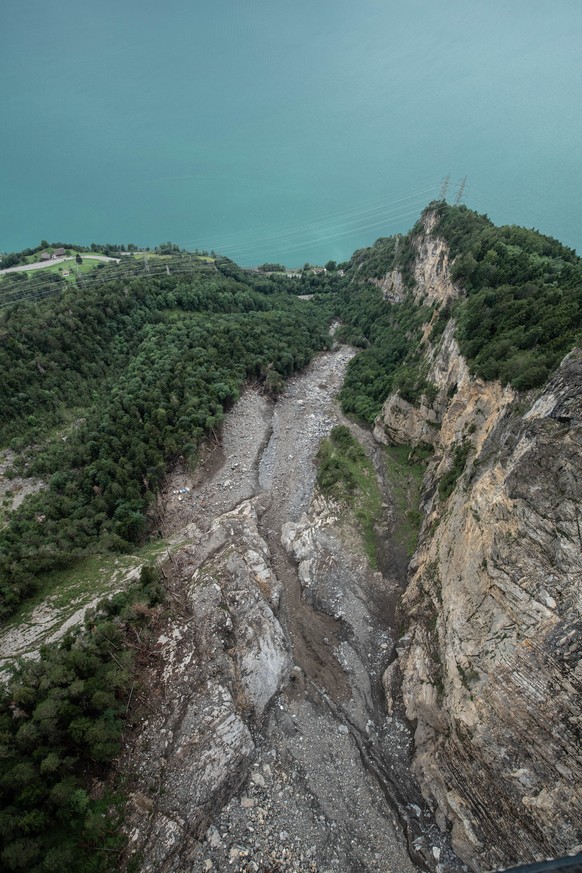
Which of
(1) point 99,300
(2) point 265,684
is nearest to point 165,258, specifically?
(1) point 99,300

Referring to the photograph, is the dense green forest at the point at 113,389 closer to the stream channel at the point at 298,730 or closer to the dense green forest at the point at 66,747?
the stream channel at the point at 298,730

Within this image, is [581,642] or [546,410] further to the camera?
[546,410]

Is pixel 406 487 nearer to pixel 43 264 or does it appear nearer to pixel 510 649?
pixel 510 649

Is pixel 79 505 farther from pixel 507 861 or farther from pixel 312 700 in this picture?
pixel 507 861

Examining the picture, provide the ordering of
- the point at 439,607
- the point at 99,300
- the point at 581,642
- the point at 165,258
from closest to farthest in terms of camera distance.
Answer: the point at 581,642 < the point at 439,607 < the point at 99,300 < the point at 165,258

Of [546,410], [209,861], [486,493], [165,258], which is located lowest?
[209,861]

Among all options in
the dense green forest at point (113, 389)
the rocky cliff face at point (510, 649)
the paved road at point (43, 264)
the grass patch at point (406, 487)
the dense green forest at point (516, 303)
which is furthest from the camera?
the paved road at point (43, 264)

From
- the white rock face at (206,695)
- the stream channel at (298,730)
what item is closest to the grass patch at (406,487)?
the stream channel at (298,730)

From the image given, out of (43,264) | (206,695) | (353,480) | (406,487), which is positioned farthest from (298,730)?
(43,264)
